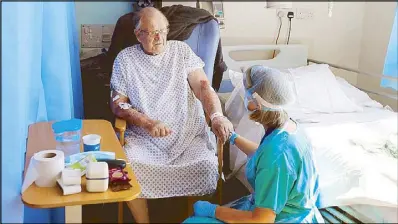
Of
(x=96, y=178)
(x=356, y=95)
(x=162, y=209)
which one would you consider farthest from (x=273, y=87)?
(x=356, y=95)

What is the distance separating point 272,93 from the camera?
1.28 m

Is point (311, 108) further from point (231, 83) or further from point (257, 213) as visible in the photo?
point (257, 213)

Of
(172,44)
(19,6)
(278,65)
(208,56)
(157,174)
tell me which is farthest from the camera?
(278,65)

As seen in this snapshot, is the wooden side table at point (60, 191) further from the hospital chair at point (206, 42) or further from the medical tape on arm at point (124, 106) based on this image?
the hospital chair at point (206, 42)

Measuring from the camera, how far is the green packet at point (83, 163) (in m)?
1.18

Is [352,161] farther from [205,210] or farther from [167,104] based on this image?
[167,104]

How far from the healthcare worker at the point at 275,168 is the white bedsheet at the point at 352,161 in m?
0.32

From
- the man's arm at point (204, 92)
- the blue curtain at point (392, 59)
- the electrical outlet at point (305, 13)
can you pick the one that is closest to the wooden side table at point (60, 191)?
the man's arm at point (204, 92)

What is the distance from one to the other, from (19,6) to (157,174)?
1.03 metres

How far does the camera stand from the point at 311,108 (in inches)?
91.6

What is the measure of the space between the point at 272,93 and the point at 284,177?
0.25 meters

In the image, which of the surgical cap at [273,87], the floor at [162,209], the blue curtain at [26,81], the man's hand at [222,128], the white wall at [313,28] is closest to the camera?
the blue curtain at [26,81]

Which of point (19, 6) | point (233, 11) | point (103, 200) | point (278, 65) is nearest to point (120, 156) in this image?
point (103, 200)

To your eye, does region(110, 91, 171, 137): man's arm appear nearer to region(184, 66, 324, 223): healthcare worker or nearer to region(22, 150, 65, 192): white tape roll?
region(184, 66, 324, 223): healthcare worker
